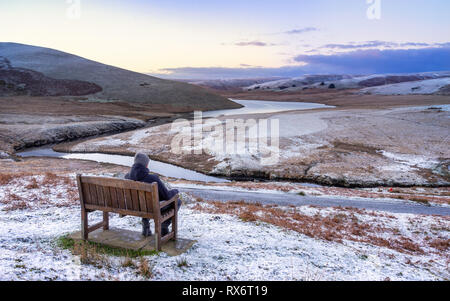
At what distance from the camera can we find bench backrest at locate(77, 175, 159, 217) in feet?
25.7

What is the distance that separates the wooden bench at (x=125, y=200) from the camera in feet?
25.8

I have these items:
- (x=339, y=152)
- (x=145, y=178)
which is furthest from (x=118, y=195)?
(x=339, y=152)

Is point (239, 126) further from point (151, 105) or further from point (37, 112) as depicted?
point (151, 105)

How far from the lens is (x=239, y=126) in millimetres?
60250

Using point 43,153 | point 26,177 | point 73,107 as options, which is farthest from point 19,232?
point 73,107

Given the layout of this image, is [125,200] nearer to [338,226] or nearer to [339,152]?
[338,226]

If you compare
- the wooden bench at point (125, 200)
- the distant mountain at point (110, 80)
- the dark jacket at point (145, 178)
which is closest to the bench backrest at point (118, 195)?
the wooden bench at point (125, 200)

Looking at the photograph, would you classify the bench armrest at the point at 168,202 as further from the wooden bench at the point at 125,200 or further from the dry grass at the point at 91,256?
the dry grass at the point at 91,256

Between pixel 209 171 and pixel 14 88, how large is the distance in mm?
104549

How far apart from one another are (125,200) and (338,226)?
9.30 metres

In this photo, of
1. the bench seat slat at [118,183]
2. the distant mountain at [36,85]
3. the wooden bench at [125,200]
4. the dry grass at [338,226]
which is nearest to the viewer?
the bench seat slat at [118,183]

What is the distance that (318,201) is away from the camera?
67.9 feet

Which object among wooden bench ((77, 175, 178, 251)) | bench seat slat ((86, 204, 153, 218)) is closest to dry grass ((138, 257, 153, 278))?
wooden bench ((77, 175, 178, 251))

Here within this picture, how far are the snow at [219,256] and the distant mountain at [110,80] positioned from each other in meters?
95.8
